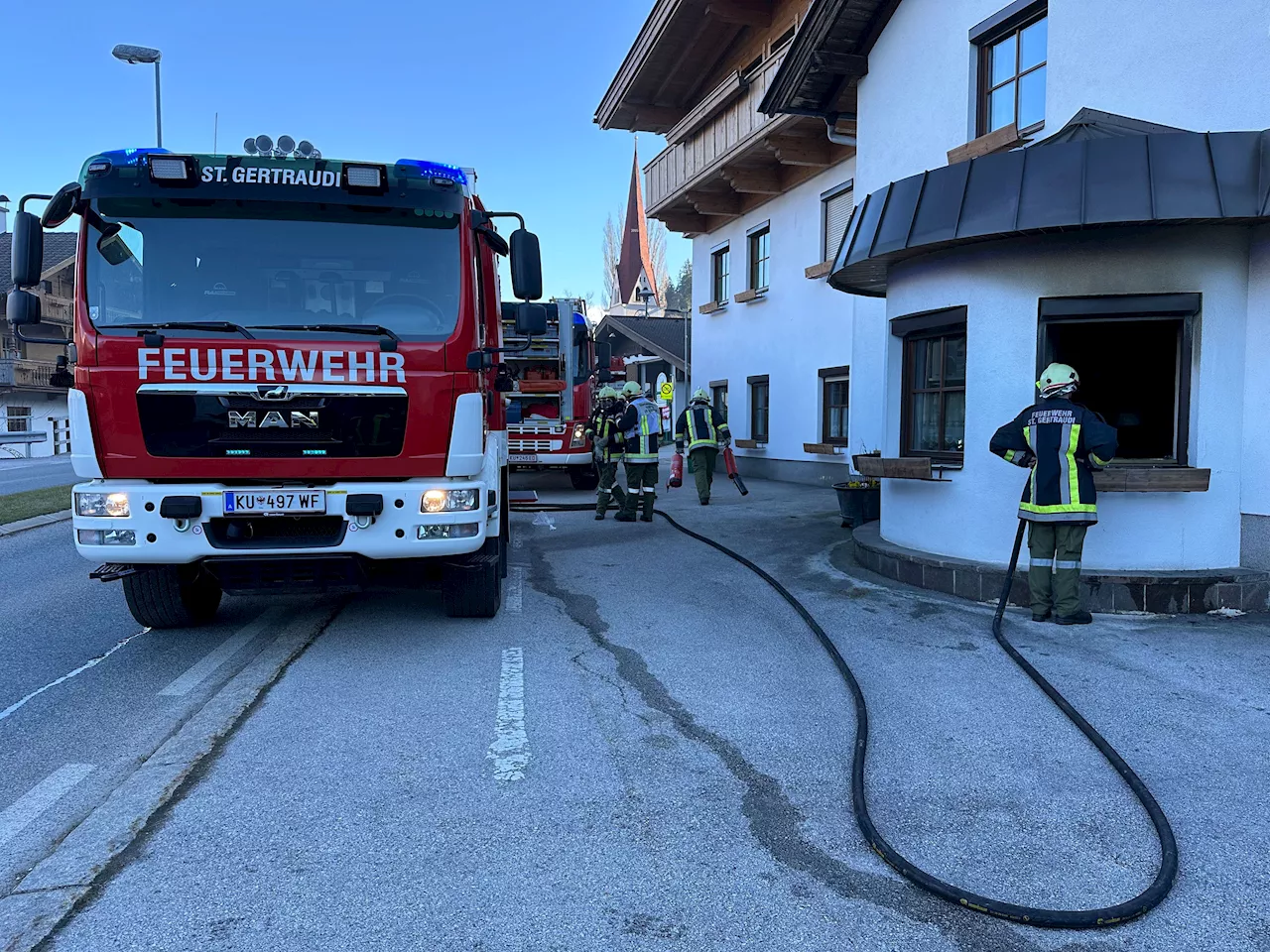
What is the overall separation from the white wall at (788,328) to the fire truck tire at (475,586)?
25.2 ft

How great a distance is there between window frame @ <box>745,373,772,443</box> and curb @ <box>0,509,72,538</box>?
1148 centimetres

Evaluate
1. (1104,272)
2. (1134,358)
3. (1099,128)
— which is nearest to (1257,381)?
(1104,272)

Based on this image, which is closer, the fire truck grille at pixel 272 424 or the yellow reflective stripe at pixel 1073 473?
the fire truck grille at pixel 272 424

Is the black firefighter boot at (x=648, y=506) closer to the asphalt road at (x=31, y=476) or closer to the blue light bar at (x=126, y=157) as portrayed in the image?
the blue light bar at (x=126, y=157)

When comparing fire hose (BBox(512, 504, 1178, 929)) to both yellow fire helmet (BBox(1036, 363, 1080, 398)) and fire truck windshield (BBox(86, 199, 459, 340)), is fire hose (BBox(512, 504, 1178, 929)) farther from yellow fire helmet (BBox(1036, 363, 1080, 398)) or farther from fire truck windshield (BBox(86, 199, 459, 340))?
fire truck windshield (BBox(86, 199, 459, 340))

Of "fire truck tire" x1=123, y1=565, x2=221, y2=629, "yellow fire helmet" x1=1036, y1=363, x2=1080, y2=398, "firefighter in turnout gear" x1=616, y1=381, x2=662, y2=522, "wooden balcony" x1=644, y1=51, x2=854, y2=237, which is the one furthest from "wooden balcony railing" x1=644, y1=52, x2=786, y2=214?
"fire truck tire" x1=123, y1=565, x2=221, y2=629

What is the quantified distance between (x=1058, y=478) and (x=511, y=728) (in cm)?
390

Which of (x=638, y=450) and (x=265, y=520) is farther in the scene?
(x=638, y=450)

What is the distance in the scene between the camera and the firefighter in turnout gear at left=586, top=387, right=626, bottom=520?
10.8 metres

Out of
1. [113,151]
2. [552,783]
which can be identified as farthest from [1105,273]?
[113,151]

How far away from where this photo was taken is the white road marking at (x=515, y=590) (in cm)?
626

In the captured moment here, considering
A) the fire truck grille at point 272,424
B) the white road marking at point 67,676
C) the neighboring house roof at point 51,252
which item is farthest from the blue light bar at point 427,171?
the neighboring house roof at point 51,252

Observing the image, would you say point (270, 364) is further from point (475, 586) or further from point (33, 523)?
point (33, 523)

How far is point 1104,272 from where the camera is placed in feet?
20.3
